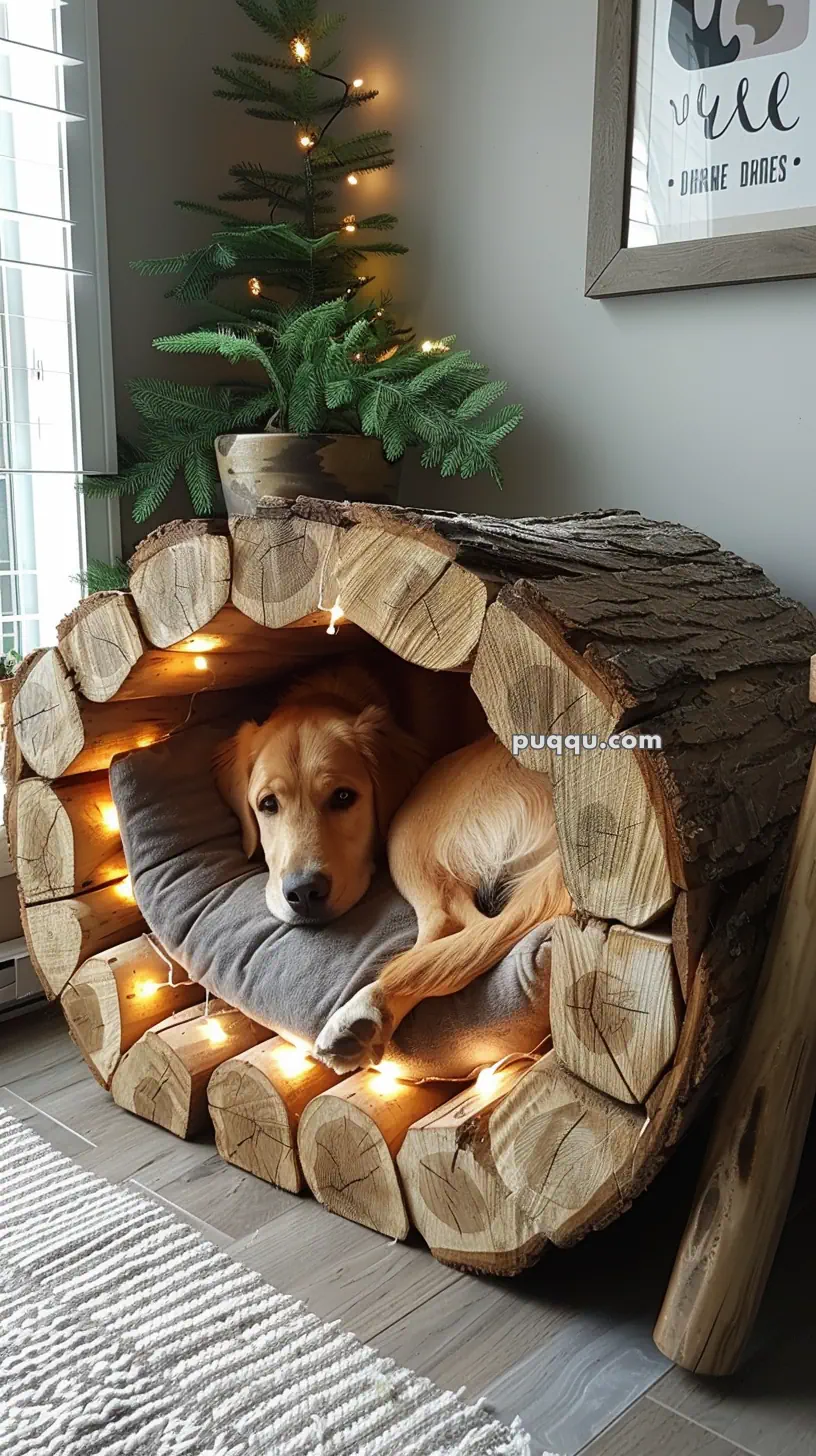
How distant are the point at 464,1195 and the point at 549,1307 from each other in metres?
0.15

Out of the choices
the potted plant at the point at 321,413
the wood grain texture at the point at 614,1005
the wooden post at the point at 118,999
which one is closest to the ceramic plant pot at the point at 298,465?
the potted plant at the point at 321,413

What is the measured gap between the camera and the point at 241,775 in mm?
1841

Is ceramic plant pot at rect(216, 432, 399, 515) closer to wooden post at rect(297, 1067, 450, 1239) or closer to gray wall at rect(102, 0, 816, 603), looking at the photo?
gray wall at rect(102, 0, 816, 603)

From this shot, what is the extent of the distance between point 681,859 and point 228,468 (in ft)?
4.26

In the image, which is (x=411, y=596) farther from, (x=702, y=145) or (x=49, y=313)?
(x=49, y=313)

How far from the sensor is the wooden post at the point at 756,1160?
118cm

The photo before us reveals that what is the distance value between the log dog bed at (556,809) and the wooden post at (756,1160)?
0.13 ft

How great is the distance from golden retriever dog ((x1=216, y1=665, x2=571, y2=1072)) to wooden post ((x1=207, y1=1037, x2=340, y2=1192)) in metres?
0.11

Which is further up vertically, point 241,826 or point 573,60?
point 573,60

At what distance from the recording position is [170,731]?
6.23 ft

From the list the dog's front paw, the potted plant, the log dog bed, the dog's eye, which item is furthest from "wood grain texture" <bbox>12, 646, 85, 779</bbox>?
the dog's front paw

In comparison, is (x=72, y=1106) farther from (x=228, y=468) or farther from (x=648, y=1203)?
(x=228, y=468)

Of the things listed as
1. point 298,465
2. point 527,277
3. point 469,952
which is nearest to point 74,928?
point 469,952

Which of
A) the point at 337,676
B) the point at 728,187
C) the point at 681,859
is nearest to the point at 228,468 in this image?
the point at 337,676
